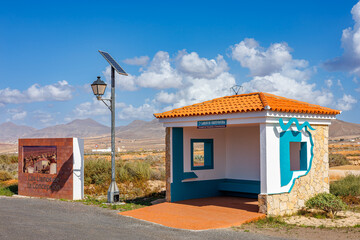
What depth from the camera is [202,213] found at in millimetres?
11938

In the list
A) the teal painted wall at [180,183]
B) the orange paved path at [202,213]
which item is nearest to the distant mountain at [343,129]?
the teal painted wall at [180,183]

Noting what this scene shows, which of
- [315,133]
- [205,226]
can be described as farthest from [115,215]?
[315,133]

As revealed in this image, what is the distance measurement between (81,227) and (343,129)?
468 ft


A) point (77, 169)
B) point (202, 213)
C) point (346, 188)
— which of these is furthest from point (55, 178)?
point (346, 188)

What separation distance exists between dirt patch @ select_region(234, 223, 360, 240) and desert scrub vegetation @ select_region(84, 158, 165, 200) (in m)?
8.04

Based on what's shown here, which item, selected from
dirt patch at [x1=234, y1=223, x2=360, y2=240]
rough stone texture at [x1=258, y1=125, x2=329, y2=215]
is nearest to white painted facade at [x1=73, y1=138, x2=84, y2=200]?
rough stone texture at [x1=258, y1=125, x2=329, y2=215]

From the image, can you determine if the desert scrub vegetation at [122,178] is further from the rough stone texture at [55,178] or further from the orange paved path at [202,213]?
the orange paved path at [202,213]

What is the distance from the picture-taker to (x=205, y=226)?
10367 mm

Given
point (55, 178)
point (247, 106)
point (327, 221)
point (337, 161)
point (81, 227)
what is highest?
point (247, 106)

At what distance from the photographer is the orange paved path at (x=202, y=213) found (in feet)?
35.1

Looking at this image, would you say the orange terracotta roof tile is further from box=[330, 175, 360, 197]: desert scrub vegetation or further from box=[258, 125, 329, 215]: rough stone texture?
box=[330, 175, 360, 197]: desert scrub vegetation

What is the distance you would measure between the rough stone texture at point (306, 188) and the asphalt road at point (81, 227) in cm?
185

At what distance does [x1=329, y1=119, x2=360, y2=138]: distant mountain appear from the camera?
446 ft

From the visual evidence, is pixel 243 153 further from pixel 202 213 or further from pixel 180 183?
pixel 202 213
